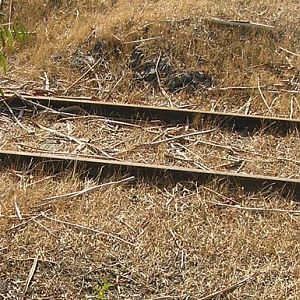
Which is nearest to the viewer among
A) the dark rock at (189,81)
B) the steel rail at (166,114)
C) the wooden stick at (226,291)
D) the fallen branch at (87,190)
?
the wooden stick at (226,291)

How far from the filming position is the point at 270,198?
5.53 m

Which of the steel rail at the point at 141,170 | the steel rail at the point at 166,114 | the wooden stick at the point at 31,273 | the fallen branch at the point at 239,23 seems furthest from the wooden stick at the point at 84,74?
the wooden stick at the point at 31,273

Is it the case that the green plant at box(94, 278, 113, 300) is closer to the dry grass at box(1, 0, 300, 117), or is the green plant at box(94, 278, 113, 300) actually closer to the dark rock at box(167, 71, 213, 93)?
the dry grass at box(1, 0, 300, 117)

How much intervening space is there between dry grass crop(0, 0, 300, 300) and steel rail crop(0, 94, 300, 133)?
0.59ft

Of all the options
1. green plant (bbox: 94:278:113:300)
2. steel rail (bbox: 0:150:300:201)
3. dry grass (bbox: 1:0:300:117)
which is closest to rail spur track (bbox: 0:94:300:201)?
steel rail (bbox: 0:150:300:201)

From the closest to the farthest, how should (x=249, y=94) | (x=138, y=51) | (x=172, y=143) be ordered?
(x=172, y=143), (x=249, y=94), (x=138, y=51)

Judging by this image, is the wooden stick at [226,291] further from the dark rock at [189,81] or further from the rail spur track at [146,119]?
the dark rock at [189,81]

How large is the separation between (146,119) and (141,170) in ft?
4.16

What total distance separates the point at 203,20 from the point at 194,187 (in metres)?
3.70

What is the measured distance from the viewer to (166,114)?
6.89 metres

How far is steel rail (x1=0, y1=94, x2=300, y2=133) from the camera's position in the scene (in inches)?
265

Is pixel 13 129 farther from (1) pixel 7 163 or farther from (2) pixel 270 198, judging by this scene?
(2) pixel 270 198

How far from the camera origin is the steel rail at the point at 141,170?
18.4 feet

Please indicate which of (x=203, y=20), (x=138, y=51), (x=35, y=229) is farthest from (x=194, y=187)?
(x=203, y=20)
